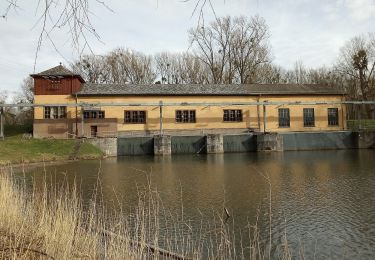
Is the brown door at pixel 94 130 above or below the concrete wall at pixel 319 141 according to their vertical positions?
above

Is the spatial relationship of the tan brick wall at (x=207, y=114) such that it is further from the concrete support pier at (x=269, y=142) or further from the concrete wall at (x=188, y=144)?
the concrete support pier at (x=269, y=142)

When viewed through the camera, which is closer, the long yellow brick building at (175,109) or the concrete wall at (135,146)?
the concrete wall at (135,146)

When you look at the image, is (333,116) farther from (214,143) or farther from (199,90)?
(214,143)

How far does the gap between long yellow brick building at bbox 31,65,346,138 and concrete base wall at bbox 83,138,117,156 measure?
2.53 meters

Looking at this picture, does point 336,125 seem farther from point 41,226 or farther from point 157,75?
point 41,226

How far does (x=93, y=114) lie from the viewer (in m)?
33.4

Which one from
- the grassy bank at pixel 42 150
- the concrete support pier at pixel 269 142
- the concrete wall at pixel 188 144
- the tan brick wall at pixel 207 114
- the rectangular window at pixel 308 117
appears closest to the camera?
the grassy bank at pixel 42 150

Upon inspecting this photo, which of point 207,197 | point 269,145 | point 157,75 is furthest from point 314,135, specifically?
point 157,75

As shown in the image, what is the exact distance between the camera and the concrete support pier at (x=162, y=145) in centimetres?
3031

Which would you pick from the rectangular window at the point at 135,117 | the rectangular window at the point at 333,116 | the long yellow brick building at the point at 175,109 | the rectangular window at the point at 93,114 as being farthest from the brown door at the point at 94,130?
the rectangular window at the point at 333,116

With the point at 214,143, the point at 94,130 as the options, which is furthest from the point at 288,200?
the point at 94,130

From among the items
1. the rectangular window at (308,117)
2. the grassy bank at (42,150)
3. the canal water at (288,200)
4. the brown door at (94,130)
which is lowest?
the canal water at (288,200)

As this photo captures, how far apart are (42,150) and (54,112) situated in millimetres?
6222

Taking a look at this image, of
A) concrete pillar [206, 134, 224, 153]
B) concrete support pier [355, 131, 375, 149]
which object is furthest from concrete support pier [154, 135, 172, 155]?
concrete support pier [355, 131, 375, 149]
